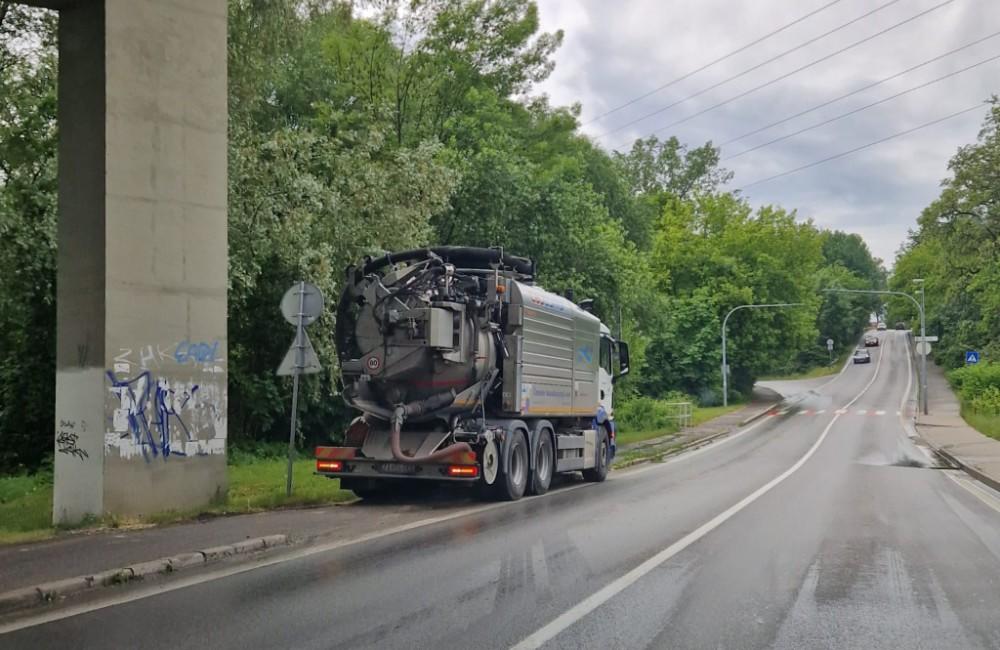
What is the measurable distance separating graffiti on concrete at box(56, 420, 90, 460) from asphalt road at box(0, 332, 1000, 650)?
3639 mm

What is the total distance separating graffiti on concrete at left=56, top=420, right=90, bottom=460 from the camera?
35.0 feet

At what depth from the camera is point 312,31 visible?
18.6m

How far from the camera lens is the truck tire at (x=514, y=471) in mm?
13773

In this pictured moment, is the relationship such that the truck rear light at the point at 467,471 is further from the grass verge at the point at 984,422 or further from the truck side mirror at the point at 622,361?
the grass verge at the point at 984,422

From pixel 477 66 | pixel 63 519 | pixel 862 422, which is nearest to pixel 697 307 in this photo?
pixel 862 422

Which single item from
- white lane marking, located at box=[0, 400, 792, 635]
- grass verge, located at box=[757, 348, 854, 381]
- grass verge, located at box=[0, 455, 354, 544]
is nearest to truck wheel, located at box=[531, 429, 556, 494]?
white lane marking, located at box=[0, 400, 792, 635]

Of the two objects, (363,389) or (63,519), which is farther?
(363,389)

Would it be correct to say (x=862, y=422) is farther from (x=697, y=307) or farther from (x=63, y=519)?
(x=63, y=519)

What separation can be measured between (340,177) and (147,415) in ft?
30.1

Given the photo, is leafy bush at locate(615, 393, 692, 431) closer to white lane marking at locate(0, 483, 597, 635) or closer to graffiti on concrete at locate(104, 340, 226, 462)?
white lane marking at locate(0, 483, 597, 635)

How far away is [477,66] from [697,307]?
1280 inches

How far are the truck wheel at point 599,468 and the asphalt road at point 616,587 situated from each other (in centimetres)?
401

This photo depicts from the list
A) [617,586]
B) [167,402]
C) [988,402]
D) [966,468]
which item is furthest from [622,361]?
[988,402]

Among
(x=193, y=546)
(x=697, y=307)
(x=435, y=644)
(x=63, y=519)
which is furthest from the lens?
(x=697, y=307)
